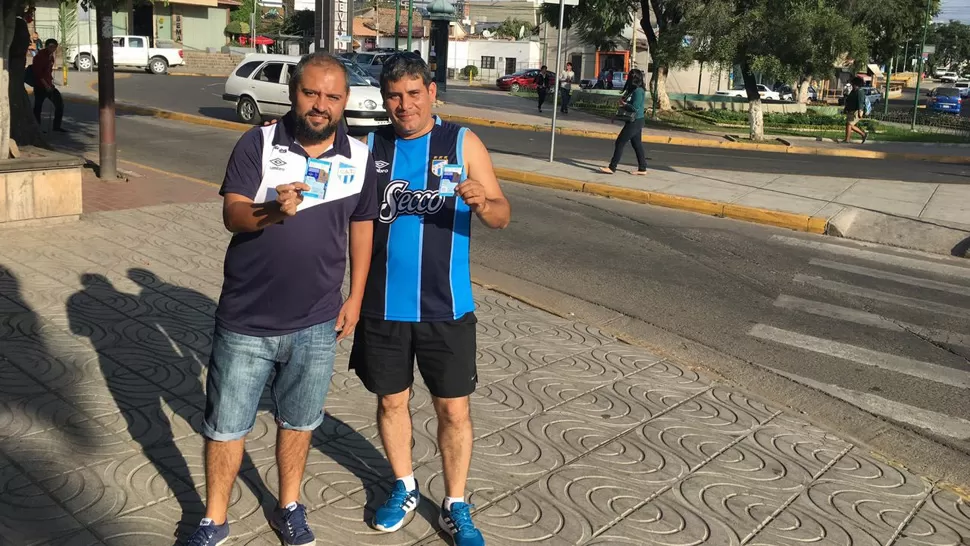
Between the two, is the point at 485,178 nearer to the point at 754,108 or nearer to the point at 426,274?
the point at 426,274

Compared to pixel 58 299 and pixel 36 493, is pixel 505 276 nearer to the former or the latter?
pixel 58 299

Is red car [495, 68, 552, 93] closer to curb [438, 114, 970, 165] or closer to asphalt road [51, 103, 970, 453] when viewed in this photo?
curb [438, 114, 970, 165]

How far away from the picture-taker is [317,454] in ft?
14.4

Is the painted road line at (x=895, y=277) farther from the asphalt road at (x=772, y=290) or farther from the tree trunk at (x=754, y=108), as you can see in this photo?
the tree trunk at (x=754, y=108)

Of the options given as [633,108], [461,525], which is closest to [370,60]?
[633,108]

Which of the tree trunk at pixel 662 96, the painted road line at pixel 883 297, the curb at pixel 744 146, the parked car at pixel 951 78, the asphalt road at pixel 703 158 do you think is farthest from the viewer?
the parked car at pixel 951 78

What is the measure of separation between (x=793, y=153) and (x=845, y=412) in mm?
17836

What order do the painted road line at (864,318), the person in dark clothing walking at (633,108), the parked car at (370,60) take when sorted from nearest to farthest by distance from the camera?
the painted road line at (864,318) → the person in dark clothing walking at (633,108) → the parked car at (370,60)

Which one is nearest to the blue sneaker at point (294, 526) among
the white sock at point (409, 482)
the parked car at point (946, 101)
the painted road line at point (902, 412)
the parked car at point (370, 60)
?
the white sock at point (409, 482)

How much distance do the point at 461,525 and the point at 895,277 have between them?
7.18 meters

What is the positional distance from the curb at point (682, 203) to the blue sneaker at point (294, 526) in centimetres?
953

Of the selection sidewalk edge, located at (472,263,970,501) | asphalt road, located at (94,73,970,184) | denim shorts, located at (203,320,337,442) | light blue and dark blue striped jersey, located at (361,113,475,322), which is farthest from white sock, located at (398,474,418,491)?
asphalt road, located at (94,73,970,184)

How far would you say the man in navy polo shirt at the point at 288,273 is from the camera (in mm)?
3182

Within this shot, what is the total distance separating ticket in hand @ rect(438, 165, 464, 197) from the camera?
133 inches
